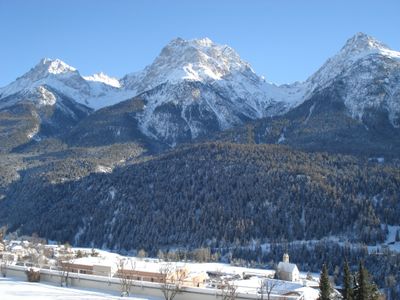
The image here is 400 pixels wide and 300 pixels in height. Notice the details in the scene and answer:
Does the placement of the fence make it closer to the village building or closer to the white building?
the village building

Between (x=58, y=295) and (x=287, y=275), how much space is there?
345ft

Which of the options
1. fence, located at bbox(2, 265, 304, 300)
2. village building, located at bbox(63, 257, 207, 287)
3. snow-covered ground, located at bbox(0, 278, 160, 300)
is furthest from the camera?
village building, located at bbox(63, 257, 207, 287)

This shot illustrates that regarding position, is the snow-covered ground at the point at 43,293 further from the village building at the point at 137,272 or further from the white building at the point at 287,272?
the white building at the point at 287,272

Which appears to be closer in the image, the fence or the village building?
the fence

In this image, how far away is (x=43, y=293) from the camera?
118 ft

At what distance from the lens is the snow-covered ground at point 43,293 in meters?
34.7

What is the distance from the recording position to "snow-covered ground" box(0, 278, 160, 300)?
114ft

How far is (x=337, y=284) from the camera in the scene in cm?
14788

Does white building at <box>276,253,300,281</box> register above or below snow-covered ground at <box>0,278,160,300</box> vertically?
above

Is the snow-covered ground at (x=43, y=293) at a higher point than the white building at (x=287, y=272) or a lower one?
lower

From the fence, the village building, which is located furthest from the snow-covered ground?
the village building

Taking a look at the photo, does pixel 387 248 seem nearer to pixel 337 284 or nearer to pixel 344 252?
pixel 344 252

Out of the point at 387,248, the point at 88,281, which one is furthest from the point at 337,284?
the point at 88,281

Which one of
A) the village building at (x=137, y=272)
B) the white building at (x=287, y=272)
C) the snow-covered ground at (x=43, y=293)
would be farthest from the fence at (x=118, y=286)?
the white building at (x=287, y=272)
